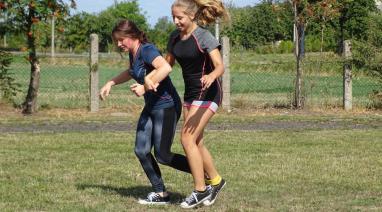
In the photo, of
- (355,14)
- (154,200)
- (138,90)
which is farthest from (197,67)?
(355,14)

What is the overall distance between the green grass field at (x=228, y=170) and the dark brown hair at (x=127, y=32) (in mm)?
1467

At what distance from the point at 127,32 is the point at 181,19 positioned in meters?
0.58

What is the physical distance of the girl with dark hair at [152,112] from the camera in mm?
6906

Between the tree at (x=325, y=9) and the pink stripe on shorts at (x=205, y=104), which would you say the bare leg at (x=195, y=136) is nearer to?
the pink stripe on shorts at (x=205, y=104)

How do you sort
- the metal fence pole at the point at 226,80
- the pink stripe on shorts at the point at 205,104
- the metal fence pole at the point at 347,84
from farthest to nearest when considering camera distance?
1. the metal fence pole at the point at 347,84
2. the metal fence pole at the point at 226,80
3. the pink stripe on shorts at the point at 205,104

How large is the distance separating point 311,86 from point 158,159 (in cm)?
1122

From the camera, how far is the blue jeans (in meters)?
6.91

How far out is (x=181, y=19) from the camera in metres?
6.66

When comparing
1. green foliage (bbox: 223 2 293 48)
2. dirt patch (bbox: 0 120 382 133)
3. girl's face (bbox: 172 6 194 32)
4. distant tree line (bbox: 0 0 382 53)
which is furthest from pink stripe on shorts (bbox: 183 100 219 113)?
green foliage (bbox: 223 2 293 48)

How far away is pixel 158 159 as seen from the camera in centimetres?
699

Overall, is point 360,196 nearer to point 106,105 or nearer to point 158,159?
point 158,159

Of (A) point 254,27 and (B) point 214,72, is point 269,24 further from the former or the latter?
(B) point 214,72

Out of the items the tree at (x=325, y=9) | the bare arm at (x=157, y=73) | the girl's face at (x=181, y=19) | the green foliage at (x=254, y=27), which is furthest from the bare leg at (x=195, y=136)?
the green foliage at (x=254, y=27)

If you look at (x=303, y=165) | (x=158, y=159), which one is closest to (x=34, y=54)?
(x=303, y=165)
